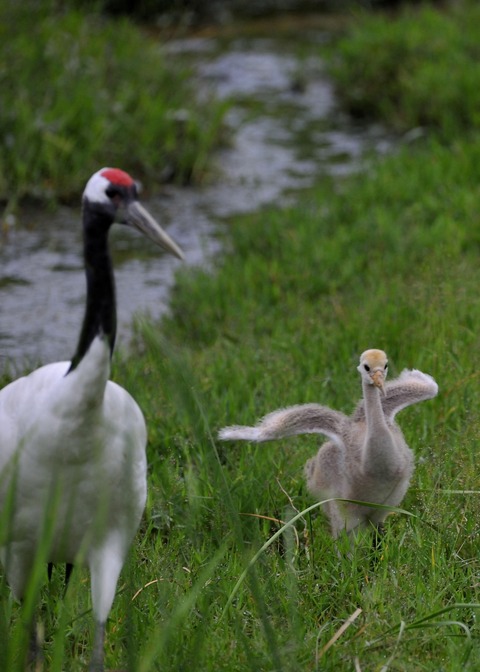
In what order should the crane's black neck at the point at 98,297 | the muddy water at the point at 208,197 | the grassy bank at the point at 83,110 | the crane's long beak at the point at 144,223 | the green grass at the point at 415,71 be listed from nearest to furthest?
the crane's black neck at the point at 98,297 < the crane's long beak at the point at 144,223 < the muddy water at the point at 208,197 < the grassy bank at the point at 83,110 < the green grass at the point at 415,71

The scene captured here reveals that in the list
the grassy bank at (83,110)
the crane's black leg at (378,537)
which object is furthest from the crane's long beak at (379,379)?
the grassy bank at (83,110)

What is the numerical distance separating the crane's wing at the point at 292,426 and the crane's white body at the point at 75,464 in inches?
18.3

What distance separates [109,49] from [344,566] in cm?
681

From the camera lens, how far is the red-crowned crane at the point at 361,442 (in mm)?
3578

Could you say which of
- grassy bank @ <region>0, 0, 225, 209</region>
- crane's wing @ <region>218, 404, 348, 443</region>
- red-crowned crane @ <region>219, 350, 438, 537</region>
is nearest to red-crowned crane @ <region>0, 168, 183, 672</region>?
crane's wing @ <region>218, 404, 348, 443</region>

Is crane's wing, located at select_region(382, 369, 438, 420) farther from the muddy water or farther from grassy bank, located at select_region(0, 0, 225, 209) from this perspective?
grassy bank, located at select_region(0, 0, 225, 209)

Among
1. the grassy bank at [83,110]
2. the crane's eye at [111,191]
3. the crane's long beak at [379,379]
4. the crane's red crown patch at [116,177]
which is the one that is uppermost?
the crane's red crown patch at [116,177]

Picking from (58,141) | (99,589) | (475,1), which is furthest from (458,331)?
(475,1)

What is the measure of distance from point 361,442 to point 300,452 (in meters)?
Answer: 0.56

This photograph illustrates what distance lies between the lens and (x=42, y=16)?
893 cm

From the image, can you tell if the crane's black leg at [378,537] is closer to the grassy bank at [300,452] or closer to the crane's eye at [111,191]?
the grassy bank at [300,452]

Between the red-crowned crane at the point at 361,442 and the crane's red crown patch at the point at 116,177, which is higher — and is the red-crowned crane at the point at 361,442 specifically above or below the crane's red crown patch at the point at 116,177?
below

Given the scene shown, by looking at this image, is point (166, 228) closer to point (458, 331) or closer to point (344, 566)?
point (458, 331)

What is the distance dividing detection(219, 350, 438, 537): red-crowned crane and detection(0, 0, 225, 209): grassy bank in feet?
13.8
